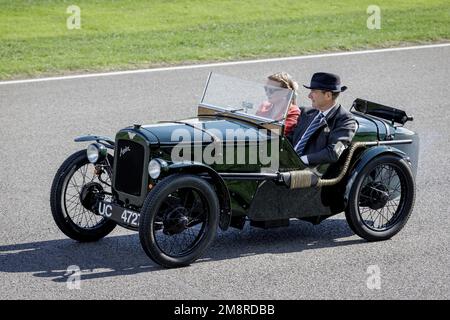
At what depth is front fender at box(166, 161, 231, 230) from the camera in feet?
25.9

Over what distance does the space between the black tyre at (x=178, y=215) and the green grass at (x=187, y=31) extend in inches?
297

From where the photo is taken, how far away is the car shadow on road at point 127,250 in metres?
8.03

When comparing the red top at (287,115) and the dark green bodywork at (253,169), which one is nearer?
the dark green bodywork at (253,169)

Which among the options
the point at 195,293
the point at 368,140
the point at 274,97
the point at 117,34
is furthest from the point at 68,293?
the point at 117,34

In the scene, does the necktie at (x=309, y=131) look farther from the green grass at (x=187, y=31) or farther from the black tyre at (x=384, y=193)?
the green grass at (x=187, y=31)

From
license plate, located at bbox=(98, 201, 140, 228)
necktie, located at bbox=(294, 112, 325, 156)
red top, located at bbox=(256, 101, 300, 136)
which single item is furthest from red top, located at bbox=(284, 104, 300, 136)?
license plate, located at bbox=(98, 201, 140, 228)

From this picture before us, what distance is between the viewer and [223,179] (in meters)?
8.20

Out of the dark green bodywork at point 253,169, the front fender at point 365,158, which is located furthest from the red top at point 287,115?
the front fender at point 365,158

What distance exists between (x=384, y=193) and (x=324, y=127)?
0.78 m

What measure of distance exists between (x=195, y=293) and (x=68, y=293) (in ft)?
3.05

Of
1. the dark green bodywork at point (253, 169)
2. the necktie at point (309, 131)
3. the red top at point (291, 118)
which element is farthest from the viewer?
the red top at point (291, 118)

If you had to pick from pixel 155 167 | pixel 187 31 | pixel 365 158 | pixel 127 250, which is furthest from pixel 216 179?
pixel 187 31

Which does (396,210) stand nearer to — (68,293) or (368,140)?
(368,140)
